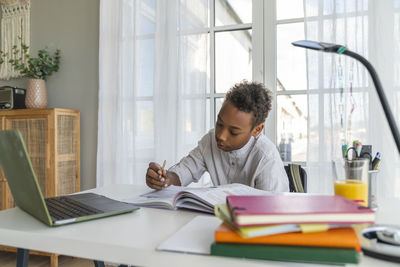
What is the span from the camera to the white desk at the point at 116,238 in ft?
1.83

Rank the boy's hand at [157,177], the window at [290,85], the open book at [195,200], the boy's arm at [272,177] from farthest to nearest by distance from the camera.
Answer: the window at [290,85] < the boy's arm at [272,177] < the boy's hand at [157,177] < the open book at [195,200]

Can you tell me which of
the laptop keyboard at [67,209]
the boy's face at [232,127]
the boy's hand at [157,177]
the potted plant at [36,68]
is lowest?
the laptop keyboard at [67,209]

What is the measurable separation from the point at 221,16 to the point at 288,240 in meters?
2.14

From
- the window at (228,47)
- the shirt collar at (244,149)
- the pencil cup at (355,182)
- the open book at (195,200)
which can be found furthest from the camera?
the window at (228,47)

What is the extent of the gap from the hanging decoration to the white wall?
0.11m

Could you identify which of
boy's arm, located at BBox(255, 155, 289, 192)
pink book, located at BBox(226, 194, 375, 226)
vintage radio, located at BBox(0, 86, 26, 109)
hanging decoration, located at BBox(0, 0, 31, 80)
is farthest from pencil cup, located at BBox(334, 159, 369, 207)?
hanging decoration, located at BBox(0, 0, 31, 80)

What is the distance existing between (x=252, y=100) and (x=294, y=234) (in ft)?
2.77

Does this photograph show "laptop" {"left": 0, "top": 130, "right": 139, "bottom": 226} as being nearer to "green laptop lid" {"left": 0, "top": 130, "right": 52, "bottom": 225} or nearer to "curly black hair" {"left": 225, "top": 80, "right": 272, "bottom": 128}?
"green laptop lid" {"left": 0, "top": 130, "right": 52, "bottom": 225}

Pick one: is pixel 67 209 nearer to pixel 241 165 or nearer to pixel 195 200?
pixel 195 200

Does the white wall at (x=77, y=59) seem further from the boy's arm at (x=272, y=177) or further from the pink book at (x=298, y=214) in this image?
the pink book at (x=298, y=214)

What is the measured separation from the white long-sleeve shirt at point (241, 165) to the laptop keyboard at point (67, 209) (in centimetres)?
61

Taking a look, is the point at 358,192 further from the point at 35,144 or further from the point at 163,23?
the point at 35,144

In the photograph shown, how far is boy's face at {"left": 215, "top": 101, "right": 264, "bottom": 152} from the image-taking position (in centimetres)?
128

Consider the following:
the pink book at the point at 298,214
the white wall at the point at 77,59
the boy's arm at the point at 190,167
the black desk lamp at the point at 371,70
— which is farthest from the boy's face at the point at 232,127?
the white wall at the point at 77,59
